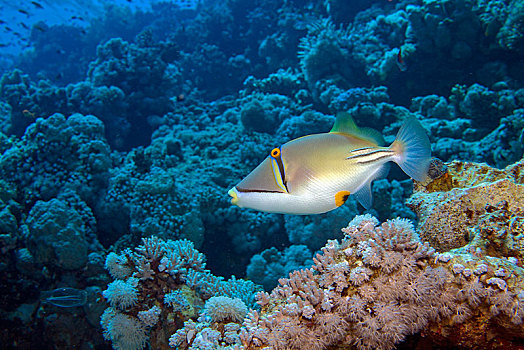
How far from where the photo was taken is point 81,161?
6.86m

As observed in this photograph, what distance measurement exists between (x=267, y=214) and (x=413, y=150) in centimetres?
510

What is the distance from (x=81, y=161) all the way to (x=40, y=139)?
1.15 meters

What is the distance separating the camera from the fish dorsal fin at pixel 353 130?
1494mm

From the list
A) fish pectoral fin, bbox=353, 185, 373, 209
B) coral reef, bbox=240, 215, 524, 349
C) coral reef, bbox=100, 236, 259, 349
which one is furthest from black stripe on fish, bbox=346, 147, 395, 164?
coral reef, bbox=100, 236, 259, 349

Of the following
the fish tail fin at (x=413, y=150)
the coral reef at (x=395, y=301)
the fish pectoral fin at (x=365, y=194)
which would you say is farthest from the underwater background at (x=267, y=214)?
the fish tail fin at (x=413, y=150)

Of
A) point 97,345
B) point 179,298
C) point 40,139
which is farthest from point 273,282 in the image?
point 40,139

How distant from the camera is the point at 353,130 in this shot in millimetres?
1505

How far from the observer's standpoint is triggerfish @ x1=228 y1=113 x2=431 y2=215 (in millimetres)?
1310

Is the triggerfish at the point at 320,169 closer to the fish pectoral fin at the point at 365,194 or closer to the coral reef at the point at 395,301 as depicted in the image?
the fish pectoral fin at the point at 365,194

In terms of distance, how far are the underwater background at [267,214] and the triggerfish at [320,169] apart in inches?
25.1

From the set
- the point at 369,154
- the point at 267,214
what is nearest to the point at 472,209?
the point at 369,154

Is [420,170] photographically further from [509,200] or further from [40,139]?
[40,139]

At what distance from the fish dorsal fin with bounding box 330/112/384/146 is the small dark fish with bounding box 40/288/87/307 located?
5.35 meters

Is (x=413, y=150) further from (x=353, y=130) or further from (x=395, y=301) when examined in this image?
(x=395, y=301)
